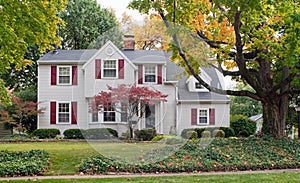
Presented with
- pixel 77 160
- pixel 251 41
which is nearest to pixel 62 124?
pixel 77 160

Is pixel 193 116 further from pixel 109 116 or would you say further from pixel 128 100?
Answer: pixel 109 116

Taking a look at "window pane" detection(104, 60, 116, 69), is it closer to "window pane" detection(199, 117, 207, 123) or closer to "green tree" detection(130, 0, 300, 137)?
"green tree" detection(130, 0, 300, 137)

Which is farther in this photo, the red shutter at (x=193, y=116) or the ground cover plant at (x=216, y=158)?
the red shutter at (x=193, y=116)

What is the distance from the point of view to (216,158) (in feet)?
40.9

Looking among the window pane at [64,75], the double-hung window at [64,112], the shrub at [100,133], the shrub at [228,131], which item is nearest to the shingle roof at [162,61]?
the window pane at [64,75]

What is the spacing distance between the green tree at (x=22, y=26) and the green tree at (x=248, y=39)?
112 inches

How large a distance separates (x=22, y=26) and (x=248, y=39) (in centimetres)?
780

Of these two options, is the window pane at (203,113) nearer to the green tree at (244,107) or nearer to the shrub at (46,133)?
the shrub at (46,133)

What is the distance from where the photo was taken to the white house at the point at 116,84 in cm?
1623

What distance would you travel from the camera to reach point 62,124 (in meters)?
22.4

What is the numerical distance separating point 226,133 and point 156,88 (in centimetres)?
600

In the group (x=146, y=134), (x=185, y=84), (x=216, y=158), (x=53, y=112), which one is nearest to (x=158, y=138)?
(x=146, y=134)

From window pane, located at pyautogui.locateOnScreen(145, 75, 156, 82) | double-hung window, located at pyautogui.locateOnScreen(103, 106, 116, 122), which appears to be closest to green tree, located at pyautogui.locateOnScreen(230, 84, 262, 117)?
window pane, located at pyautogui.locateOnScreen(145, 75, 156, 82)

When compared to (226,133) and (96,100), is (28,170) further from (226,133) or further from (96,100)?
(226,133)
